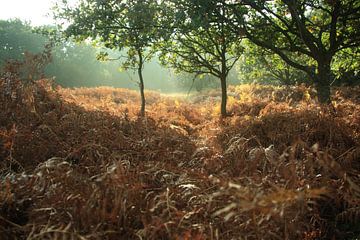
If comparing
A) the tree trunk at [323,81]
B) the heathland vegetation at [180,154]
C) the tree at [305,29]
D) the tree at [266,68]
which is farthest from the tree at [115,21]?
the tree trunk at [323,81]

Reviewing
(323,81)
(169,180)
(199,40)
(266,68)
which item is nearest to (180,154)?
(169,180)

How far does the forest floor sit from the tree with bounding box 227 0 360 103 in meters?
2.65

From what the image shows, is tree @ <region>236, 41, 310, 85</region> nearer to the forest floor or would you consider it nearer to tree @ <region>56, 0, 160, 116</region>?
tree @ <region>56, 0, 160, 116</region>

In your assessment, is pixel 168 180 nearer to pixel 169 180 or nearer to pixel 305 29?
pixel 169 180

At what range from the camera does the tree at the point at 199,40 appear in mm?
9641

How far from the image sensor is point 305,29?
10609 millimetres

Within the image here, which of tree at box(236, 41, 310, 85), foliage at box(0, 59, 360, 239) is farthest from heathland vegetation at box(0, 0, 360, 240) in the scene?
tree at box(236, 41, 310, 85)

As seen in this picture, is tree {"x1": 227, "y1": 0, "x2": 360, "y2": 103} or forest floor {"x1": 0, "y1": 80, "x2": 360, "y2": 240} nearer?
forest floor {"x1": 0, "y1": 80, "x2": 360, "y2": 240}

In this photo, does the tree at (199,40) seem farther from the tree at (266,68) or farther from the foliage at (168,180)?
the foliage at (168,180)

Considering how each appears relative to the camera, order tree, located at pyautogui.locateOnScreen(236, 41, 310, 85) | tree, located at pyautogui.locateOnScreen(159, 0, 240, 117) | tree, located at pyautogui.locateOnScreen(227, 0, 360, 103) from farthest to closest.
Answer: tree, located at pyautogui.locateOnScreen(236, 41, 310, 85), tree, located at pyautogui.locateOnScreen(227, 0, 360, 103), tree, located at pyautogui.locateOnScreen(159, 0, 240, 117)

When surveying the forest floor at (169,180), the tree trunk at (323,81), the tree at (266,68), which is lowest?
the forest floor at (169,180)

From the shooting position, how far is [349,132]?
6.71 metres

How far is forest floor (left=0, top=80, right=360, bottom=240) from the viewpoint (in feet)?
11.4

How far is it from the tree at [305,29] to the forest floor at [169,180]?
2.65 m
